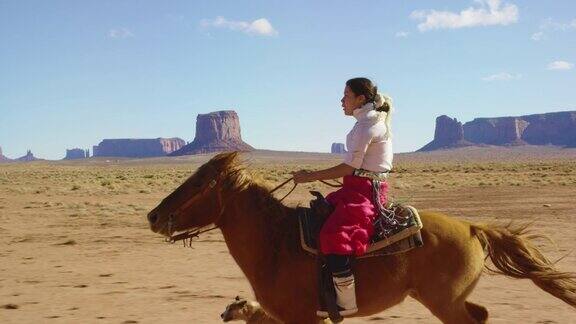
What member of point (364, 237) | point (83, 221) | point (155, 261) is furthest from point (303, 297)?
point (83, 221)

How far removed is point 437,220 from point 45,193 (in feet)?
114

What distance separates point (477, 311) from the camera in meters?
4.74

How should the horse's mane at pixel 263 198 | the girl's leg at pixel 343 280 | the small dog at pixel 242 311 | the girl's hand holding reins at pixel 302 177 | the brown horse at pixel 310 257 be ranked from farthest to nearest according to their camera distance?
the small dog at pixel 242 311 → the horse's mane at pixel 263 198 → the girl's hand holding reins at pixel 302 177 → the brown horse at pixel 310 257 → the girl's leg at pixel 343 280

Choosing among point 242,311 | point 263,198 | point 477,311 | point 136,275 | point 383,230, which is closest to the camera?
point 383,230

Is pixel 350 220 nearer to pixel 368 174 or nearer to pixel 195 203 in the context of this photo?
pixel 368 174

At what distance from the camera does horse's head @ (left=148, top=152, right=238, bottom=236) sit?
15.5 feet

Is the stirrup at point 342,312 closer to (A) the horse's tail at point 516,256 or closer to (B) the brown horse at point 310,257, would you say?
(B) the brown horse at point 310,257

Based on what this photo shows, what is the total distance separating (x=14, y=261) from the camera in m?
12.7

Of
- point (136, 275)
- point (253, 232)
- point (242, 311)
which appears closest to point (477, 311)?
point (253, 232)

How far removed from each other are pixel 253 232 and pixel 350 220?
0.86m

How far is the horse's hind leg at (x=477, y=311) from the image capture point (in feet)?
15.5

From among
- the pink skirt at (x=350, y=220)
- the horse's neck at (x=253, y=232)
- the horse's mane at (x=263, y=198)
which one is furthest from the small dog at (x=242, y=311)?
the pink skirt at (x=350, y=220)

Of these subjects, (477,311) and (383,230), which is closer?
(383,230)

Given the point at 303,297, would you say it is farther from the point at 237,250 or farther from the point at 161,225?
the point at 161,225
